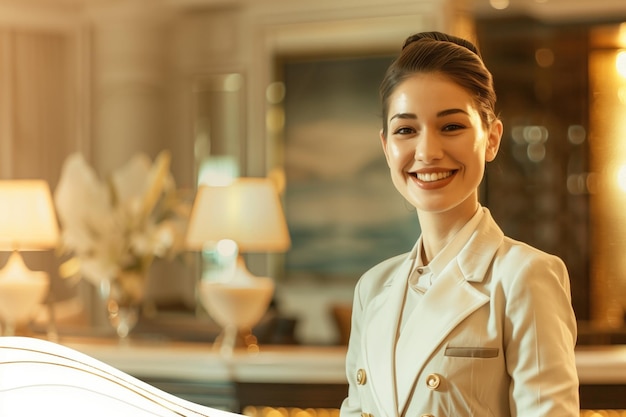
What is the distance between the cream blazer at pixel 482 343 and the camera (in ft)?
3.08

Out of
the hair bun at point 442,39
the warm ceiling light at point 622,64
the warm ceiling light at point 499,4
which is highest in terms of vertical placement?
the warm ceiling light at point 499,4

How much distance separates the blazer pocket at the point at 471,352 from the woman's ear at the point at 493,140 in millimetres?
224

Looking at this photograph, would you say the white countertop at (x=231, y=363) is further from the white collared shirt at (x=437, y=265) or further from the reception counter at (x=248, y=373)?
the white collared shirt at (x=437, y=265)

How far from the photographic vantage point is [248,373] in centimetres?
310

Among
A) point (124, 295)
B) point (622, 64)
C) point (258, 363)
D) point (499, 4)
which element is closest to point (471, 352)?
point (258, 363)

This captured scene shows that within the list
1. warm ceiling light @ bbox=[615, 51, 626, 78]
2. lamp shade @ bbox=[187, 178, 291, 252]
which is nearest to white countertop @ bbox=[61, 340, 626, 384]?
lamp shade @ bbox=[187, 178, 291, 252]

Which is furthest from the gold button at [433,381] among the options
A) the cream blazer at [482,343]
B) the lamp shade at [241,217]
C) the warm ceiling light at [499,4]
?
the warm ceiling light at [499,4]

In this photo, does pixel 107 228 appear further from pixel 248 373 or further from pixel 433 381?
pixel 433 381

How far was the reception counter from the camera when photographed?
303cm

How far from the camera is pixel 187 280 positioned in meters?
8.56

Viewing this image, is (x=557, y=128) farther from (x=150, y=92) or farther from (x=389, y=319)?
(x=389, y=319)

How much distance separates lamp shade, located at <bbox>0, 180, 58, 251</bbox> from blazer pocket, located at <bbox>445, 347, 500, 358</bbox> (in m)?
3.34

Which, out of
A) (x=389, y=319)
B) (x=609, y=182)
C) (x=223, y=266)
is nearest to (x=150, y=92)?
(x=223, y=266)

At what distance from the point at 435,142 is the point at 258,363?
2191 mm
